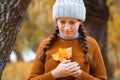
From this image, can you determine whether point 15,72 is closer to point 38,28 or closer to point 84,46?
point 38,28

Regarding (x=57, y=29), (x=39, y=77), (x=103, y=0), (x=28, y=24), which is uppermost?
(x=57, y=29)

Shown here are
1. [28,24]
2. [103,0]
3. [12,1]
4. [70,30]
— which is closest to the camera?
[70,30]

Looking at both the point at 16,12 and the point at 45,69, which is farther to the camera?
the point at 16,12

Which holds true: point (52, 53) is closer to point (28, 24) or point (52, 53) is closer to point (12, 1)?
point (12, 1)

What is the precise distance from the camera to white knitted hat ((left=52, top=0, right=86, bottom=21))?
11.9 ft

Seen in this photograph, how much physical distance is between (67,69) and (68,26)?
34cm

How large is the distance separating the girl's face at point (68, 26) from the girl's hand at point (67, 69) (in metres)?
0.24

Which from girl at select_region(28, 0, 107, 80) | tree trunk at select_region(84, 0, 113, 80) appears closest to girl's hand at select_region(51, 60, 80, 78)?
girl at select_region(28, 0, 107, 80)

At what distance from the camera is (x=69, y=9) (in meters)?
3.66

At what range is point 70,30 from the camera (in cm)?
360

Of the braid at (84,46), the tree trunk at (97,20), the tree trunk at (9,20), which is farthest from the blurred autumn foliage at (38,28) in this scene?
the braid at (84,46)

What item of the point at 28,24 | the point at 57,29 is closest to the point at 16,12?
the point at 57,29

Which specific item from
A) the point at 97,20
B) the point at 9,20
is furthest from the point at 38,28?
the point at 9,20

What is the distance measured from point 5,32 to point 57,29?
99cm
